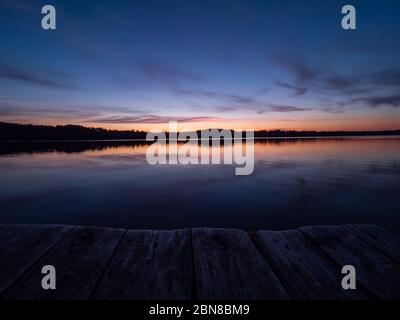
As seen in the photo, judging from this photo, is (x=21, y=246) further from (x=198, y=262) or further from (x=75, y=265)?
(x=198, y=262)

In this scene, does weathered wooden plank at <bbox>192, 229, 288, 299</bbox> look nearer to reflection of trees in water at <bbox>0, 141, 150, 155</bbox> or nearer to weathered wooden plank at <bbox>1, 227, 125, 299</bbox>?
weathered wooden plank at <bbox>1, 227, 125, 299</bbox>

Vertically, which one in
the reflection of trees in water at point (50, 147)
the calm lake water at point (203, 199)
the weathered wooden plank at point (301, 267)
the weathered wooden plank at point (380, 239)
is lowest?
the calm lake water at point (203, 199)

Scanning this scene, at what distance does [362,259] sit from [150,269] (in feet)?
7.08

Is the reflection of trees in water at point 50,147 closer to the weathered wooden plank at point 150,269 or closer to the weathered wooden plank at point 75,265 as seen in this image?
the weathered wooden plank at point 75,265

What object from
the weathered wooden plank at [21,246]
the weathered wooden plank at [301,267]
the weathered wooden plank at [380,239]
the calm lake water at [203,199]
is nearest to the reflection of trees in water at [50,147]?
the calm lake water at [203,199]

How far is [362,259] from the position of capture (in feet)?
8.11

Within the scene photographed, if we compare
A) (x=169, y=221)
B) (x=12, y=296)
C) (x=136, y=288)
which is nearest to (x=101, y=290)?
(x=136, y=288)

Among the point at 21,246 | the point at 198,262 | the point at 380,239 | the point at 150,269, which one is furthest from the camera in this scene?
the point at 380,239

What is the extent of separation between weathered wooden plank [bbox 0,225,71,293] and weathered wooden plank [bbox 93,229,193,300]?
804 mm

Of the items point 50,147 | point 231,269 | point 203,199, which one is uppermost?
point 50,147

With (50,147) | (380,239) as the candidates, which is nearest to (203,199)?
(380,239)

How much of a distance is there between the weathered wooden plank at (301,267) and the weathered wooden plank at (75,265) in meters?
1.71

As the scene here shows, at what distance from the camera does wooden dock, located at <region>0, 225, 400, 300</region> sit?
6.55 ft

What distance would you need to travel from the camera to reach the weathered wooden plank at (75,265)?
1958mm
